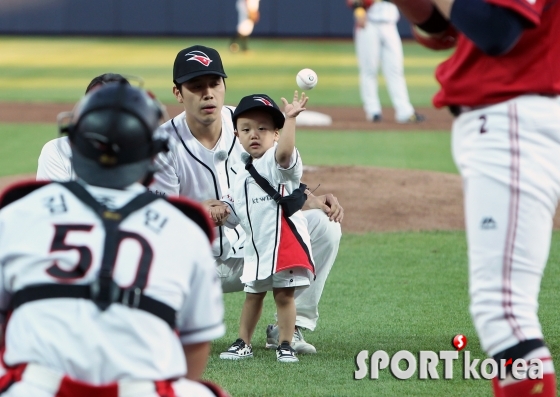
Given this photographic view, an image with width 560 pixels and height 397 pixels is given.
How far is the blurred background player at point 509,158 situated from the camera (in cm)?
259

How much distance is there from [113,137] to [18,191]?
0.28 meters

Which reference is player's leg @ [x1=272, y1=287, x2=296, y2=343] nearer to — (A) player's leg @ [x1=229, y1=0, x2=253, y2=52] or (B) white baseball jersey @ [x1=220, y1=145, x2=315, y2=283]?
(B) white baseball jersey @ [x1=220, y1=145, x2=315, y2=283]

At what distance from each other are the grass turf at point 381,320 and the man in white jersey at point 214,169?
0.30 meters

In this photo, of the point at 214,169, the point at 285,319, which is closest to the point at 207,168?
the point at 214,169

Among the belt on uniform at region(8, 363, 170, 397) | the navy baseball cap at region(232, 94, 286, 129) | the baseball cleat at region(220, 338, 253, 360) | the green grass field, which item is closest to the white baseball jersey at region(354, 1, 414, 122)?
the green grass field

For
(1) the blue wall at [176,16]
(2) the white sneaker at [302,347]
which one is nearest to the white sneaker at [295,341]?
(2) the white sneaker at [302,347]

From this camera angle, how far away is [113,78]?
4305 millimetres

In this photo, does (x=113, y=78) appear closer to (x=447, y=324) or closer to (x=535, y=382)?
(x=447, y=324)

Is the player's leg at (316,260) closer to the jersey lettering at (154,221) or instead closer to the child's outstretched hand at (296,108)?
the child's outstretched hand at (296,108)

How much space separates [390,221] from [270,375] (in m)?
4.19

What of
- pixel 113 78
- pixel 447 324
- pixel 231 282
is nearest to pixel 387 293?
pixel 447 324

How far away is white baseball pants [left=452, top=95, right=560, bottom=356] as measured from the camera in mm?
2605

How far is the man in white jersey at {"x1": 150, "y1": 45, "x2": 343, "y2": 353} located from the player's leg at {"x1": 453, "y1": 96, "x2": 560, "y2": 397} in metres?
2.01

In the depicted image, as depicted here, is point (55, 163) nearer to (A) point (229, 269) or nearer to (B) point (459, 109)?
(A) point (229, 269)
